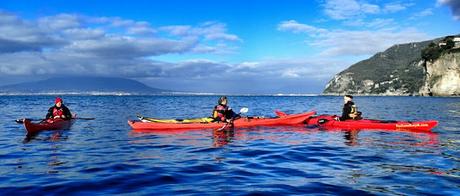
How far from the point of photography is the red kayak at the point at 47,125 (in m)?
20.4

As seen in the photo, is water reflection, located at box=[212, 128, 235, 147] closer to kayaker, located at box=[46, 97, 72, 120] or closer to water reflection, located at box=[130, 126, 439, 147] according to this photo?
water reflection, located at box=[130, 126, 439, 147]

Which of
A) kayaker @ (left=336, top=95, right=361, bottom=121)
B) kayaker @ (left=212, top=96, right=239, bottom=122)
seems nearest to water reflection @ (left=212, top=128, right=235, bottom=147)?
kayaker @ (left=212, top=96, right=239, bottom=122)

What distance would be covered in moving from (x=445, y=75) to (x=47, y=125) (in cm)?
12101

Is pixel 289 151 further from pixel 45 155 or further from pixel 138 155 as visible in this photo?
pixel 45 155

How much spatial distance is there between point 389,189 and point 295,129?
14325 mm

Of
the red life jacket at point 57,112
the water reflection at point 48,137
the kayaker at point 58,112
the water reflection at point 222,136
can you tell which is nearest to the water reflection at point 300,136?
the water reflection at point 222,136

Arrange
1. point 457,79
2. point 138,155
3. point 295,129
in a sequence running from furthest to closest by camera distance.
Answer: point 457,79 < point 295,129 < point 138,155

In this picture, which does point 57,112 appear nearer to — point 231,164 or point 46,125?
point 46,125

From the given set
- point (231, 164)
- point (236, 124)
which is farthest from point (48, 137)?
point (231, 164)

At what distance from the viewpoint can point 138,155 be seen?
1362 centimetres

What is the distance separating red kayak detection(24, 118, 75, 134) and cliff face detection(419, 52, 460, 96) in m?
116

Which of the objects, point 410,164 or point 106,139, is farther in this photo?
point 106,139

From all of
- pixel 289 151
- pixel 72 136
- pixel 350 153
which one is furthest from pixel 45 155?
pixel 350 153

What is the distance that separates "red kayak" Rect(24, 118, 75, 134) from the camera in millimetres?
20422
